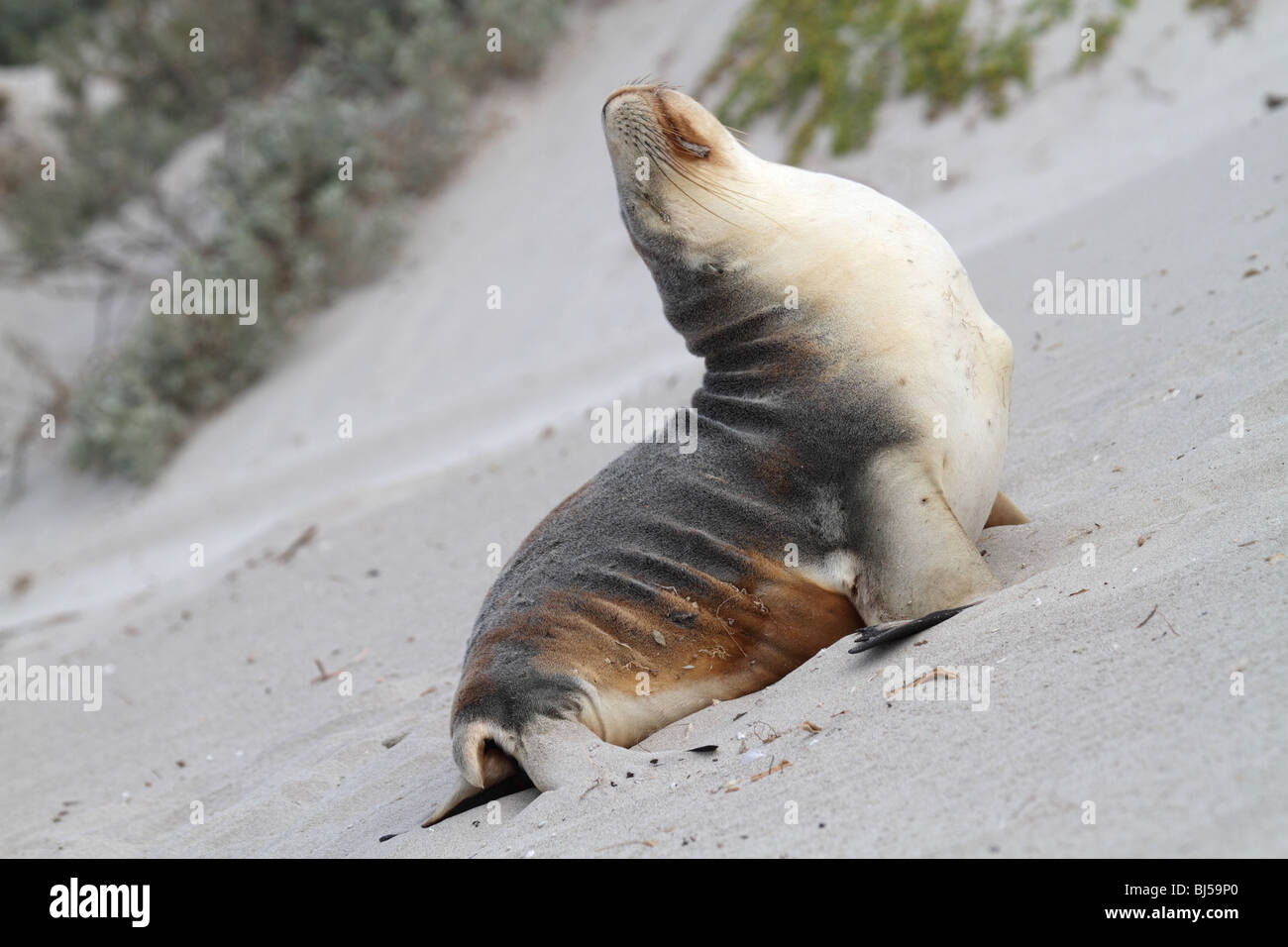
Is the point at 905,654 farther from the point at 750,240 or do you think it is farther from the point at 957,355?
the point at 750,240

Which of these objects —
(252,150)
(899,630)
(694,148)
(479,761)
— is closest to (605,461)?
(694,148)

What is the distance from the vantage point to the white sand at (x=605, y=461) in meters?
2.43

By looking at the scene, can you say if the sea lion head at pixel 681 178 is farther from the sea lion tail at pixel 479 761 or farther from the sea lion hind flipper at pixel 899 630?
the sea lion tail at pixel 479 761

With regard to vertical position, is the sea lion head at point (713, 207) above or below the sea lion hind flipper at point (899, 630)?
above

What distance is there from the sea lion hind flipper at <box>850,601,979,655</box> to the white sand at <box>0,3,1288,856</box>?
0.15 ft

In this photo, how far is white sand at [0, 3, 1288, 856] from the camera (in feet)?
7.97

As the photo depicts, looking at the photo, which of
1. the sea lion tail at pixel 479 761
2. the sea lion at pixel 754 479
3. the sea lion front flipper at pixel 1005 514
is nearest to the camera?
the sea lion at pixel 754 479

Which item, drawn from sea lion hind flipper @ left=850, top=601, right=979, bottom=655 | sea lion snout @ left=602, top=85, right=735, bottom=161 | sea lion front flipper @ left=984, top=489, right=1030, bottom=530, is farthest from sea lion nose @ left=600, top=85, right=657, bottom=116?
sea lion hind flipper @ left=850, top=601, right=979, bottom=655

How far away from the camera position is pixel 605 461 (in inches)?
282

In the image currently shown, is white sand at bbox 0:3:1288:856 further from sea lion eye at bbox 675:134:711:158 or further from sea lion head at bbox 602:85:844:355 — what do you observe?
sea lion eye at bbox 675:134:711:158

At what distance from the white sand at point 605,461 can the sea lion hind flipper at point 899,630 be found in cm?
5

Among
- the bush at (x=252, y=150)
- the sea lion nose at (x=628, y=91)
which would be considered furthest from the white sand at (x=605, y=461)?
the sea lion nose at (x=628, y=91)
